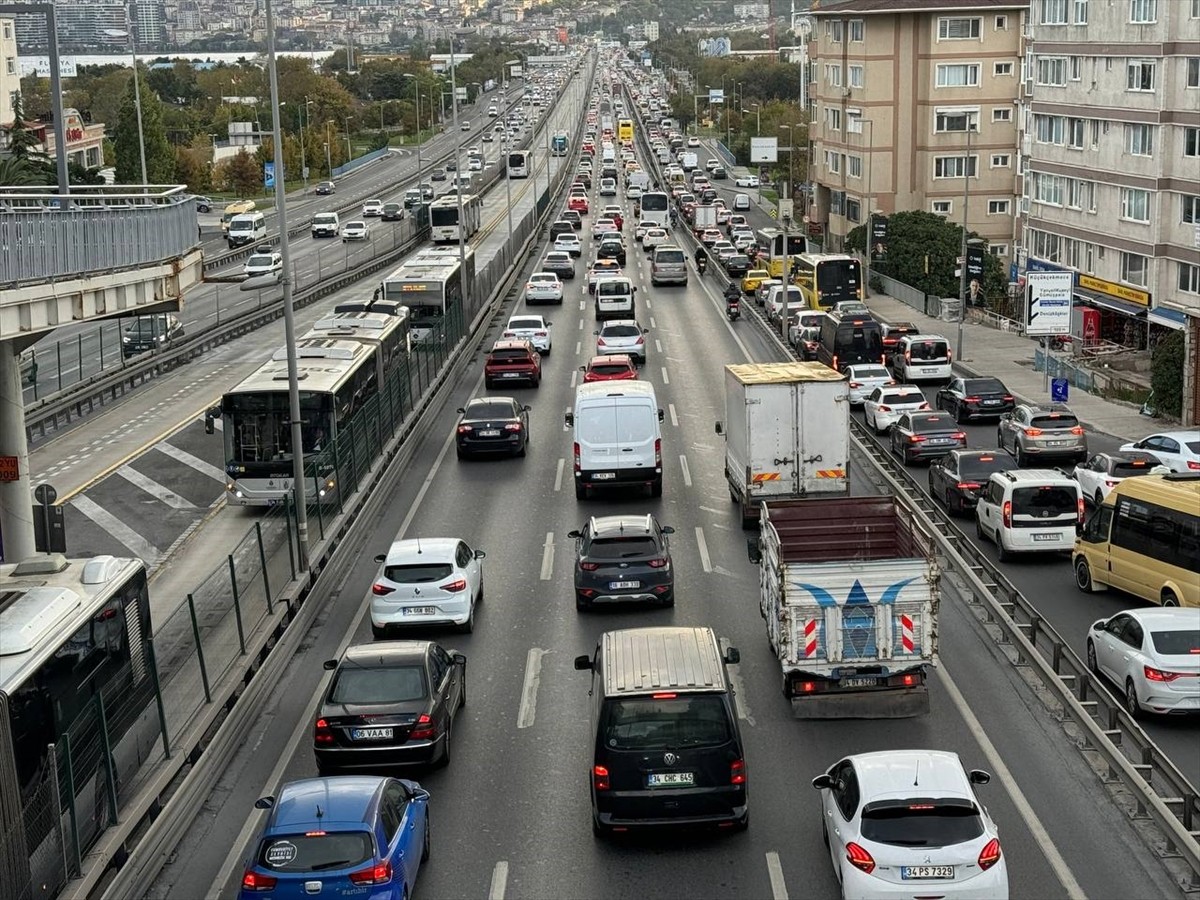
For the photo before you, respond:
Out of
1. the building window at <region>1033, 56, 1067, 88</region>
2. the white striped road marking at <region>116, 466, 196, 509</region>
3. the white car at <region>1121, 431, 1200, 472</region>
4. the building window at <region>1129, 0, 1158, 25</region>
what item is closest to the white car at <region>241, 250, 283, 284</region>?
the building window at <region>1033, 56, 1067, 88</region>

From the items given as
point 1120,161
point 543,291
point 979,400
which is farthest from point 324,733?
point 543,291

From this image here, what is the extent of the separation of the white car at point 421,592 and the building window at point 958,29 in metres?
69.2

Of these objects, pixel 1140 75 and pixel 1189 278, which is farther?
pixel 1140 75

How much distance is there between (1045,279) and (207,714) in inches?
1491

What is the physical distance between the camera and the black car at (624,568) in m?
25.0

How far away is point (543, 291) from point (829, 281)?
39.8ft

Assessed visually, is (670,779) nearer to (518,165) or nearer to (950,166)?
(950,166)

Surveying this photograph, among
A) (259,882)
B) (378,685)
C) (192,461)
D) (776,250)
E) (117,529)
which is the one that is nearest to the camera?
(259,882)

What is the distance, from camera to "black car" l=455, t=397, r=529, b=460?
38.0 meters

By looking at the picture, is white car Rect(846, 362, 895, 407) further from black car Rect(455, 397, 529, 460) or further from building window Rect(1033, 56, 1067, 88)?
building window Rect(1033, 56, 1067, 88)

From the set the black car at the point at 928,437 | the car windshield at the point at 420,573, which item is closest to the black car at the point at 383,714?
the car windshield at the point at 420,573

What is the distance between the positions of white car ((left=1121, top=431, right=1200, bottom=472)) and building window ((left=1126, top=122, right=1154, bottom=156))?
22721 mm

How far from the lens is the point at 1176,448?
3478cm

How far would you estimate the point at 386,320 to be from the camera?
44.2 meters
